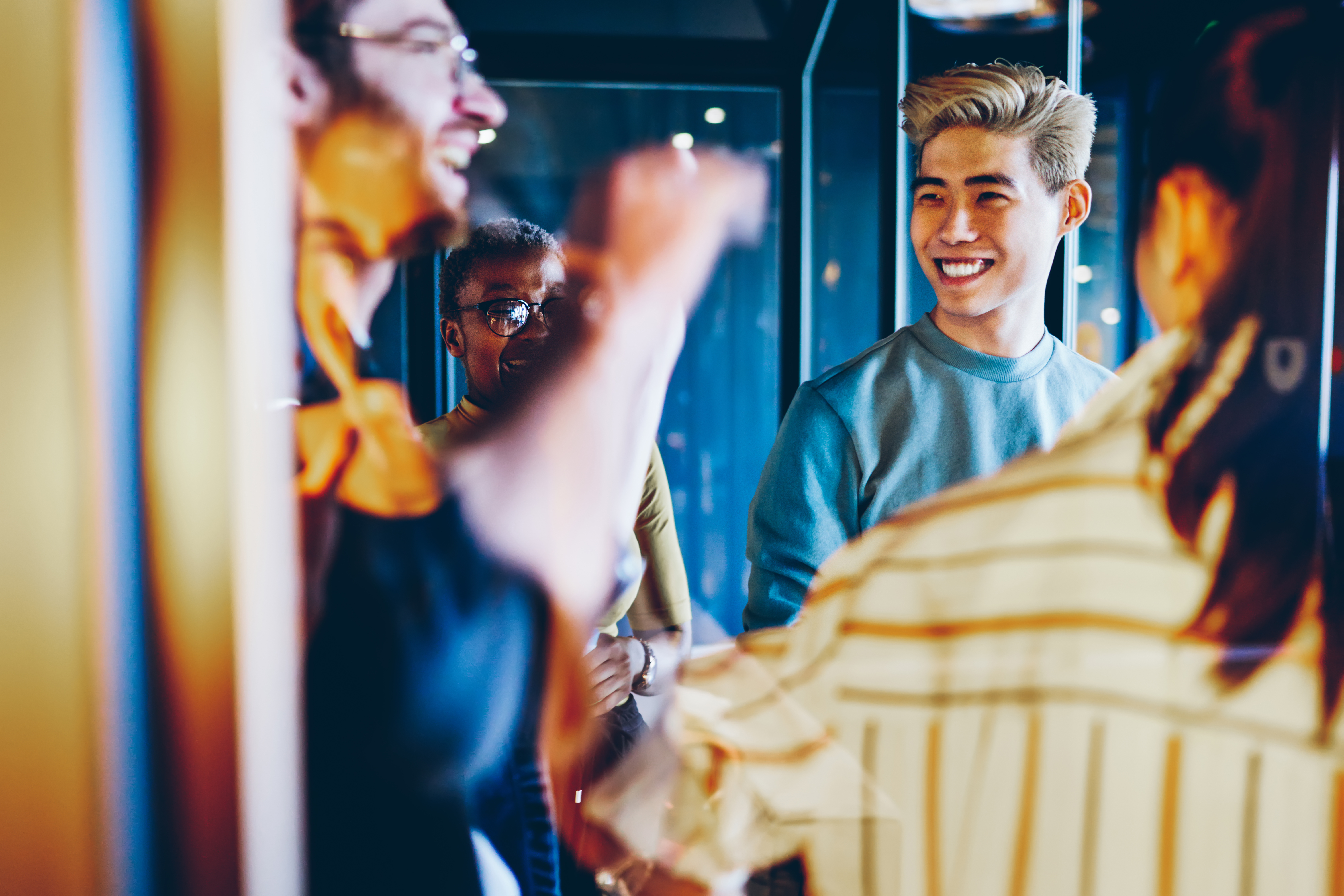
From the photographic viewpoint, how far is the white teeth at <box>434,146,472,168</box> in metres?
0.70

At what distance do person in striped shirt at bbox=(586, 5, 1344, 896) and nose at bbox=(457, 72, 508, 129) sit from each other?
22.9 inches

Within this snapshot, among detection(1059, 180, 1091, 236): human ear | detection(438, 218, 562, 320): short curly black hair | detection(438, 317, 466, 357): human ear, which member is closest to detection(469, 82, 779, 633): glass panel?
detection(438, 218, 562, 320): short curly black hair

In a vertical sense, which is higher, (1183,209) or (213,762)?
(1183,209)

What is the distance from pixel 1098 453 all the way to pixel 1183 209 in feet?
0.75

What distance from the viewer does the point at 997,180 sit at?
2.62 ft

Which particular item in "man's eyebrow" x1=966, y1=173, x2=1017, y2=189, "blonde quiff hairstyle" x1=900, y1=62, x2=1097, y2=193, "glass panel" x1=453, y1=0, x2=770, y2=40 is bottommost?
"man's eyebrow" x1=966, y1=173, x2=1017, y2=189

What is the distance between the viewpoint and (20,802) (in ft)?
1.78

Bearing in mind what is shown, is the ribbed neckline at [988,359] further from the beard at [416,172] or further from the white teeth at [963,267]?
the beard at [416,172]

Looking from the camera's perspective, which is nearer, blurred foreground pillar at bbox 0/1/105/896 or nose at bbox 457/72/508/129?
blurred foreground pillar at bbox 0/1/105/896

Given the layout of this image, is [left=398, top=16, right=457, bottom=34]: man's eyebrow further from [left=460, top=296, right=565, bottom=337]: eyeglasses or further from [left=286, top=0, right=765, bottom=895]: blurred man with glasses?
[left=460, top=296, right=565, bottom=337]: eyeglasses

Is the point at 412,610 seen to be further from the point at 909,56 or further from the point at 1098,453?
the point at 909,56

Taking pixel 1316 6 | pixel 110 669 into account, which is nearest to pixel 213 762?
pixel 110 669

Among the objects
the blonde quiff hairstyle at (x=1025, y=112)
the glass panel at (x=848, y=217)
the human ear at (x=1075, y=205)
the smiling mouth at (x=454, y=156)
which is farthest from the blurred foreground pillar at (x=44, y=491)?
the glass panel at (x=848, y=217)

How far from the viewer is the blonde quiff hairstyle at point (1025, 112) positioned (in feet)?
2.62
